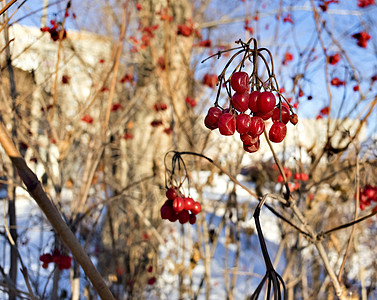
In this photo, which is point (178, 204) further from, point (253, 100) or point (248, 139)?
point (253, 100)

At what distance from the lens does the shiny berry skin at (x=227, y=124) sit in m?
0.90

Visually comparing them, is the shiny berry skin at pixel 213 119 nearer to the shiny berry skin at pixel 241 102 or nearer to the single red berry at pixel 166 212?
the shiny berry skin at pixel 241 102

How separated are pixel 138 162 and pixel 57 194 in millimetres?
3292

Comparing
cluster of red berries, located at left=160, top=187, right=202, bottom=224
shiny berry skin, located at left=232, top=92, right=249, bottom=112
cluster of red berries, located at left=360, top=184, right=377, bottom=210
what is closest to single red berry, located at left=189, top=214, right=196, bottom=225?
cluster of red berries, located at left=160, top=187, right=202, bottom=224

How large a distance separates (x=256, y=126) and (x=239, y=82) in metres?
0.12

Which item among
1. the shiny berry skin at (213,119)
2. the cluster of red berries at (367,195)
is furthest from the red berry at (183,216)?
the cluster of red berries at (367,195)

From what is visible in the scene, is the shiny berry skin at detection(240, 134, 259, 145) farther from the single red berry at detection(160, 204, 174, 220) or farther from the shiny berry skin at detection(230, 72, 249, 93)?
the single red berry at detection(160, 204, 174, 220)

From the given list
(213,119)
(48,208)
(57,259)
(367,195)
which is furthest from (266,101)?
(367,195)

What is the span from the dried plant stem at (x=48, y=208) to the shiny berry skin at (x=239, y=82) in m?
0.50

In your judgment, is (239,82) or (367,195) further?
(367,195)

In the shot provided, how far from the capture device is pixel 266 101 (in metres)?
0.87

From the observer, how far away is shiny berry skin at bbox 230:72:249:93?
35.0 inches

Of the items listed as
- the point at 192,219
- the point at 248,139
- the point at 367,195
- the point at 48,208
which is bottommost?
the point at 48,208

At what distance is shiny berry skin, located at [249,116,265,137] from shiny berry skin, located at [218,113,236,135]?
0.05m
